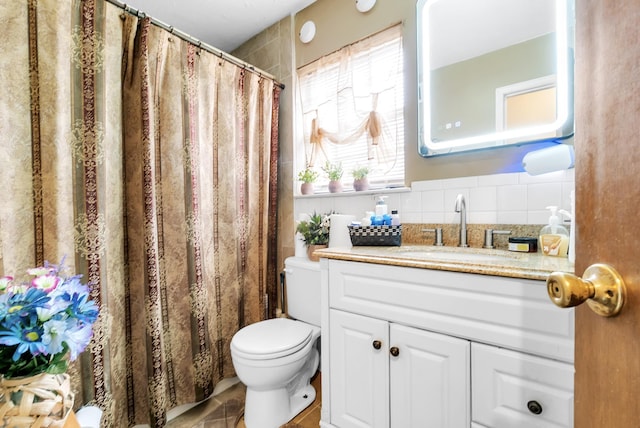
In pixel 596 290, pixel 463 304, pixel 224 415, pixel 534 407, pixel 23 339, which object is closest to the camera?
pixel 596 290

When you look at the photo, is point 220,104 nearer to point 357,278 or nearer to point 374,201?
point 374,201

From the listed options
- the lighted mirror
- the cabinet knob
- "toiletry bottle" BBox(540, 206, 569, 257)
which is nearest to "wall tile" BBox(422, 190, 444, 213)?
the lighted mirror

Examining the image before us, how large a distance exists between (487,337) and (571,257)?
38 cm

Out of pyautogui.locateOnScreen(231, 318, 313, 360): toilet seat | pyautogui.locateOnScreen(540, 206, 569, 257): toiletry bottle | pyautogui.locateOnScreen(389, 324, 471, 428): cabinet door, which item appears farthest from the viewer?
pyautogui.locateOnScreen(231, 318, 313, 360): toilet seat

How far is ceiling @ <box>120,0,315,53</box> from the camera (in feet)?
6.16

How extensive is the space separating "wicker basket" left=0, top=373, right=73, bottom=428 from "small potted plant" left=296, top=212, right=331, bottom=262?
3.88ft

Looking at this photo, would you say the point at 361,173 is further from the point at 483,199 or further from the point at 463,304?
the point at 463,304

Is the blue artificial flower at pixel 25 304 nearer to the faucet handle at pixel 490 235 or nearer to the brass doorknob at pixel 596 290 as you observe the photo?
the brass doorknob at pixel 596 290

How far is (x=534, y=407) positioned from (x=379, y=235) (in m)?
0.79

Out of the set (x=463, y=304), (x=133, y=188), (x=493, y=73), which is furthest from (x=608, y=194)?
(x=133, y=188)

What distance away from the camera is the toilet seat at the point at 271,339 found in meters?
1.29

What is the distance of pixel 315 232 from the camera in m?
1.68

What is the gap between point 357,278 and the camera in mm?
1135

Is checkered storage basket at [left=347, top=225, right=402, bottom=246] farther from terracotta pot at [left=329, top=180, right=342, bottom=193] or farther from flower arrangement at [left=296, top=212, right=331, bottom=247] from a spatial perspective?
terracotta pot at [left=329, top=180, right=342, bottom=193]
